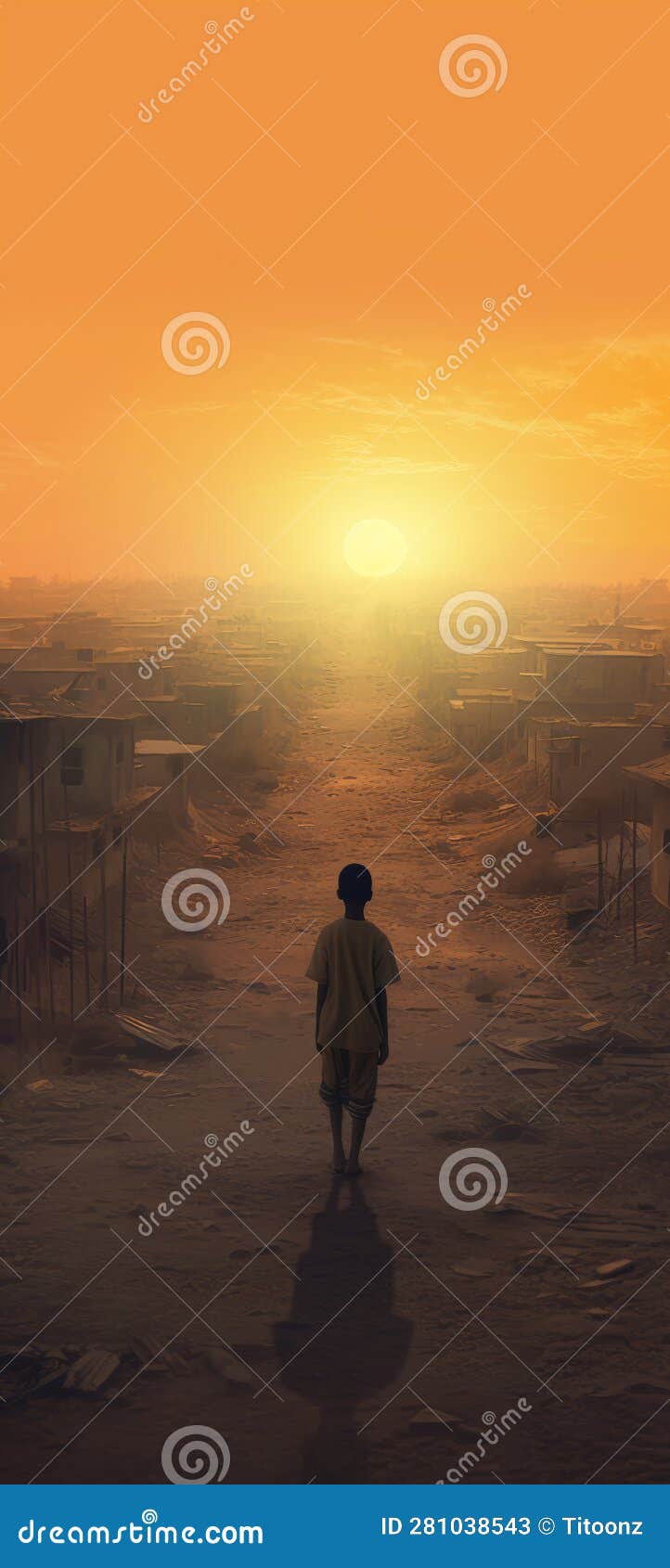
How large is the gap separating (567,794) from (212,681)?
47.8ft

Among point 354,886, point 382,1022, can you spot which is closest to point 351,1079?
point 382,1022

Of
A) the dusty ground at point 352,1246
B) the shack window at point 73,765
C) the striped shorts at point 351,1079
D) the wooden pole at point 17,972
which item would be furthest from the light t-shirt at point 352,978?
the shack window at point 73,765

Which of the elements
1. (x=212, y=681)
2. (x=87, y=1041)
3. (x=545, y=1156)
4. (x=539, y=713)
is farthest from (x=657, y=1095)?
(x=212, y=681)

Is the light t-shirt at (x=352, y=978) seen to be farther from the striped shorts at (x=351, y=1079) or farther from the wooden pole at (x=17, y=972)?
the wooden pole at (x=17, y=972)

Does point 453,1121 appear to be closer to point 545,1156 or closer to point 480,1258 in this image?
point 545,1156

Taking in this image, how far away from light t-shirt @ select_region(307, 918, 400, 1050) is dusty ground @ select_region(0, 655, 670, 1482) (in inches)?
44.4

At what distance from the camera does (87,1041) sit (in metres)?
12.5

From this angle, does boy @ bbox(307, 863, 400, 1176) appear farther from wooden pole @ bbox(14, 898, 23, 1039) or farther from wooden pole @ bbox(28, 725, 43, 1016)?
wooden pole @ bbox(28, 725, 43, 1016)

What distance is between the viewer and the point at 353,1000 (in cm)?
774

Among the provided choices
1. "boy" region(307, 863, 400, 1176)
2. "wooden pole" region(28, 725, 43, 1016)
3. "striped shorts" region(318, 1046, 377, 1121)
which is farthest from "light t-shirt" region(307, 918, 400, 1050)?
"wooden pole" region(28, 725, 43, 1016)

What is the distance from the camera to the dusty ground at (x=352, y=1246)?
17.4 ft

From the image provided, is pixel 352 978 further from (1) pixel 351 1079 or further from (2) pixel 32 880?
(2) pixel 32 880

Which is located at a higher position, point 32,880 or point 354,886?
point 32,880

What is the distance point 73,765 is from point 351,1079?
1066cm
